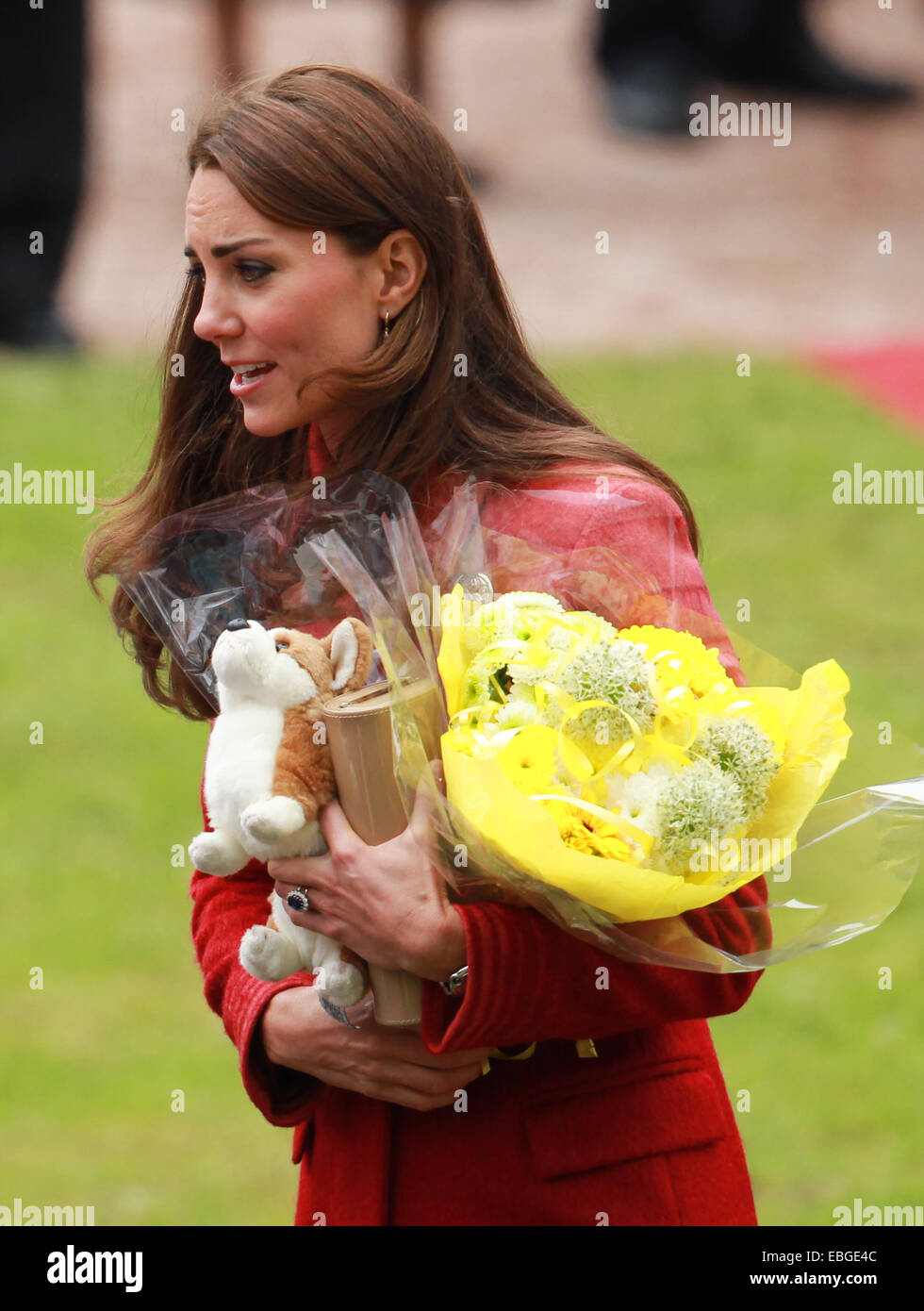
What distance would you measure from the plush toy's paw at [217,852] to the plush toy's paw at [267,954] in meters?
0.12

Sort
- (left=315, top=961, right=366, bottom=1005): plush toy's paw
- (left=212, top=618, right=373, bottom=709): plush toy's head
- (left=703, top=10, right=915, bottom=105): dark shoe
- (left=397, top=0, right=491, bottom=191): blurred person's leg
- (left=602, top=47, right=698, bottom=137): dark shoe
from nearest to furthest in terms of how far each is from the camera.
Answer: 1. (left=212, top=618, right=373, bottom=709): plush toy's head
2. (left=315, top=961, right=366, bottom=1005): plush toy's paw
3. (left=397, top=0, right=491, bottom=191): blurred person's leg
4. (left=602, top=47, right=698, bottom=137): dark shoe
5. (left=703, top=10, right=915, bottom=105): dark shoe

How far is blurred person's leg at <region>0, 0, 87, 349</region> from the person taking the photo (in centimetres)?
853

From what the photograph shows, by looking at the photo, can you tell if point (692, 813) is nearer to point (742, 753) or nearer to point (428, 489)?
point (742, 753)

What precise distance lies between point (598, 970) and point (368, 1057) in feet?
1.00

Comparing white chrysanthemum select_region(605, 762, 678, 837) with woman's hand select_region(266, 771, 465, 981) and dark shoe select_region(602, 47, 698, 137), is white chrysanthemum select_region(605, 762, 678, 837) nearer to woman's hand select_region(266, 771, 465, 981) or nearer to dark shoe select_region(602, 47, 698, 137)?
woman's hand select_region(266, 771, 465, 981)

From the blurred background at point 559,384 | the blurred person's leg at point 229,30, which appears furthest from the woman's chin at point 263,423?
the blurred person's leg at point 229,30

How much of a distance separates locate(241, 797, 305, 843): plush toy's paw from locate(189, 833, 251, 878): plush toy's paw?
0.16 ft

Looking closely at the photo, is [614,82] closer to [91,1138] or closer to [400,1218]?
[91,1138]

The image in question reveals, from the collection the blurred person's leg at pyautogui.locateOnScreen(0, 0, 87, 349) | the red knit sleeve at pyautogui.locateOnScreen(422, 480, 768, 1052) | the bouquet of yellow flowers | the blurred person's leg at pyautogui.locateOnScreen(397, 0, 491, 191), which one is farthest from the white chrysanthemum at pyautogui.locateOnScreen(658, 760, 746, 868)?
the blurred person's leg at pyautogui.locateOnScreen(397, 0, 491, 191)

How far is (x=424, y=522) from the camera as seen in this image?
214 cm

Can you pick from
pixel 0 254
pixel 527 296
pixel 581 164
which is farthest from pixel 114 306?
pixel 581 164

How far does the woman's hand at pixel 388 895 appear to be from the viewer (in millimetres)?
1910

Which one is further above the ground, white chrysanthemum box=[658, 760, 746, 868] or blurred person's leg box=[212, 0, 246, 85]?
blurred person's leg box=[212, 0, 246, 85]

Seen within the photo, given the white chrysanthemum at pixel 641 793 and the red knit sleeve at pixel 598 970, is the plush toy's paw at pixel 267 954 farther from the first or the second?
the white chrysanthemum at pixel 641 793
